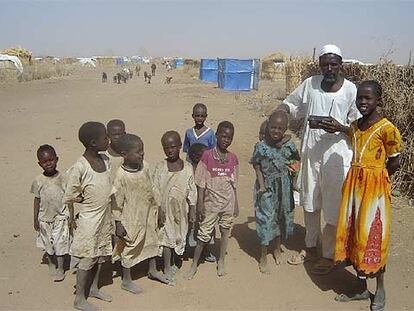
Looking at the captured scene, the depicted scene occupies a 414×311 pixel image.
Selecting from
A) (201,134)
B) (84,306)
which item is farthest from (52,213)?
(201,134)

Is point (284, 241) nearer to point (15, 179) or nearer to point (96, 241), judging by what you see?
point (96, 241)

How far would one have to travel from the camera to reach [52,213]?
12.7 ft

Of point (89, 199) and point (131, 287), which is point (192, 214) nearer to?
point (131, 287)

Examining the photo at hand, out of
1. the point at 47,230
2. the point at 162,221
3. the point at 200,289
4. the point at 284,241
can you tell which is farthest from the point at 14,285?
the point at 284,241

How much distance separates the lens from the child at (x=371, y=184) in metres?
3.11

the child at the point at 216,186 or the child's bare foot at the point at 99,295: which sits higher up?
the child at the point at 216,186

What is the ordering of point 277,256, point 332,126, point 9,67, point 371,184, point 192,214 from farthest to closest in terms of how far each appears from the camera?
point 9,67 → point 277,256 → point 192,214 → point 332,126 → point 371,184

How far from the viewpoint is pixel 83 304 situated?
129 inches

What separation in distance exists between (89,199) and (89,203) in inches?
1.5

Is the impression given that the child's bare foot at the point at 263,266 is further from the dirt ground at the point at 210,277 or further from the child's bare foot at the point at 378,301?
the child's bare foot at the point at 378,301

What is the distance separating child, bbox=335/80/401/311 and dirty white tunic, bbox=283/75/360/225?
15.3 inches

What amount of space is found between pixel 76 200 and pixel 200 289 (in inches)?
55.1

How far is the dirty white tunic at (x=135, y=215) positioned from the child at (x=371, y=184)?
1751mm

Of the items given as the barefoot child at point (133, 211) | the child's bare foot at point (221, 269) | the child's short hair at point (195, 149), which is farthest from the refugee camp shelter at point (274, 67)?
the barefoot child at point (133, 211)
